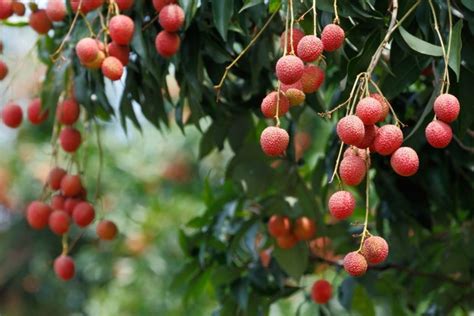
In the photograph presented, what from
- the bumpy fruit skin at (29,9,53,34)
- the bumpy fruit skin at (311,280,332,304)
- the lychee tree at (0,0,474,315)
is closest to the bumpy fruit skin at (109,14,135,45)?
the lychee tree at (0,0,474,315)

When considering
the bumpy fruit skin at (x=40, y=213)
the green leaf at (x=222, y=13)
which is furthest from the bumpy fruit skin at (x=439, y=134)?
the bumpy fruit skin at (x=40, y=213)

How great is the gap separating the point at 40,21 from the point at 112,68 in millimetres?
277

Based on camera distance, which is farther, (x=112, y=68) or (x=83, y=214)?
(x=83, y=214)

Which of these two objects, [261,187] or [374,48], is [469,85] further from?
[261,187]

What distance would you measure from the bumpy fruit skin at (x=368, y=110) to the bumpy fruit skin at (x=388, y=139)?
18 mm

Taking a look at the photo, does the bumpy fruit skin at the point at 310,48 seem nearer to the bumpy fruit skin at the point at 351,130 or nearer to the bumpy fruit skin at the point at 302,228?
the bumpy fruit skin at the point at 351,130

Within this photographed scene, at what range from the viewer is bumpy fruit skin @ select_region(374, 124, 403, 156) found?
1.03m

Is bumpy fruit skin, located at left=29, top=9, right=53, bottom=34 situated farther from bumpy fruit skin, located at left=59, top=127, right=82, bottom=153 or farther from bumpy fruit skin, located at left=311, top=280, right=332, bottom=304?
bumpy fruit skin, located at left=311, top=280, right=332, bottom=304

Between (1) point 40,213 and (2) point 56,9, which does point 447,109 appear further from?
(1) point 40,213

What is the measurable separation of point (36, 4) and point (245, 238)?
49cm

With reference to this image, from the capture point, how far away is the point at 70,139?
1.61m

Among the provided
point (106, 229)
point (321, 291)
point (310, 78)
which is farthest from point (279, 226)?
point (310, 78)

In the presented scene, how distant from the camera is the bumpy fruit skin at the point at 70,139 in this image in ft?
5.28

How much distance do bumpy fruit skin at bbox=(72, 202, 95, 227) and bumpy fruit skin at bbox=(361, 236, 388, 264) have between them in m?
0.64
